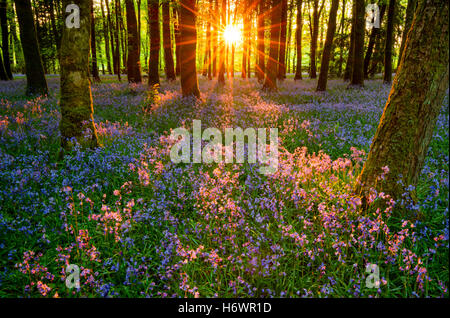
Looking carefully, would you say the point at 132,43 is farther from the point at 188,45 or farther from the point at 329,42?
the point at 329,42

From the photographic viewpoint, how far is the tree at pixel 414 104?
9.79 ft

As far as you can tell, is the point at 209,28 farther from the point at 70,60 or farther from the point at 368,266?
the point at 368,266

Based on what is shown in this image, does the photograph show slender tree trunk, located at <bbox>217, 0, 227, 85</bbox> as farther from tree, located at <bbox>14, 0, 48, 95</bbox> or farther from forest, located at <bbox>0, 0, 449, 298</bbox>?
forest, located at <bbox>0, 0, 449, 298</bbox>

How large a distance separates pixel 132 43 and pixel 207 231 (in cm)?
1762

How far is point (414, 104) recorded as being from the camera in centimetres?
320

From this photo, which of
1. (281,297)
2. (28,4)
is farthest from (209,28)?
(281,297)

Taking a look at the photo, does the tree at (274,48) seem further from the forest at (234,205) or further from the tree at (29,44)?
the tree at (29,44)

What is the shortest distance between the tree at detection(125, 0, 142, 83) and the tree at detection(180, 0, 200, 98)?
6419mm

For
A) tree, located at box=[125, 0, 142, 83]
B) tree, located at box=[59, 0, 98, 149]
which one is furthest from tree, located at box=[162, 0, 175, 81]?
tree, located at box=[59, 0, 98, 149]

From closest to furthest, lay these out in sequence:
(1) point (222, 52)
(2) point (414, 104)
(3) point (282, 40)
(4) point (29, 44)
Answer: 1. (2) point (414, 104)
2. (4) point (29, 44)
3. (3) point (282, 40)
4. (1) point (222, 52)

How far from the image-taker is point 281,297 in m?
2.44

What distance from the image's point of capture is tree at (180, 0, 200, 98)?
12125mm

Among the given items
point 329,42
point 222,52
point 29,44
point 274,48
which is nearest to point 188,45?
point 274,48
